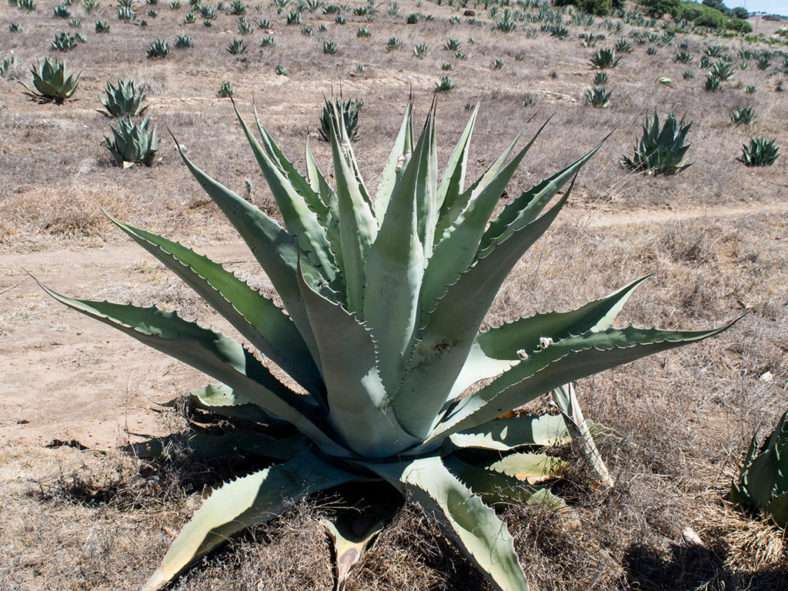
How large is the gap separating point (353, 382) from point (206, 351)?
0.41m

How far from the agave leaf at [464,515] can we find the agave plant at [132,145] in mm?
6063

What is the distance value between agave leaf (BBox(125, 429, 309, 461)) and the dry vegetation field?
0.19 ft

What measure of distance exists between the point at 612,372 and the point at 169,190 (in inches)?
192

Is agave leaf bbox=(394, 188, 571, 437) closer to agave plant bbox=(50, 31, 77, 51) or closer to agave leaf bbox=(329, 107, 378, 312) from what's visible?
agave leaf bbox=(329, 107, 378, 312)

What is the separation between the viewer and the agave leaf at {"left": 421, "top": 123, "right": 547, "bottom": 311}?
61.0 inches

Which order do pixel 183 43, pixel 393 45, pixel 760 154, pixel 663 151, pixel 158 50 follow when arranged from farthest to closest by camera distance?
pixel 393 45, pixel 183 43, pixel 158 50, pixel 760 154, pixel 663 151

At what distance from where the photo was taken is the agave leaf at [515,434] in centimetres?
203

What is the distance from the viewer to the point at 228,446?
211 centimetres

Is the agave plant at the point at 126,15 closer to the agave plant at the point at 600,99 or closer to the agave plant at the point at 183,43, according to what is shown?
the agave plant at the point at 183,43

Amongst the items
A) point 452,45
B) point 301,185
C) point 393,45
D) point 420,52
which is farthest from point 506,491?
point 452,45

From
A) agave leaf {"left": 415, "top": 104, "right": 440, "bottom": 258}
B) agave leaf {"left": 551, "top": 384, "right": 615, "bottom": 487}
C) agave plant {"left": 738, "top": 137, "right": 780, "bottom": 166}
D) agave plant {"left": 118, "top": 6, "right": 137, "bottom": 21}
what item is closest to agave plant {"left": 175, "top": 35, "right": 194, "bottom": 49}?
agave plant {"left": 118, "top": 6, "right": 137, "bottom": 21}

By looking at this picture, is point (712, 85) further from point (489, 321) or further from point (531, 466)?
point (531, 466)

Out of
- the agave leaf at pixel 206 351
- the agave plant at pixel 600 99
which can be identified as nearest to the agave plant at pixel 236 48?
the agave plant at pixel 600 99

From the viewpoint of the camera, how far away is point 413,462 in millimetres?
1828
